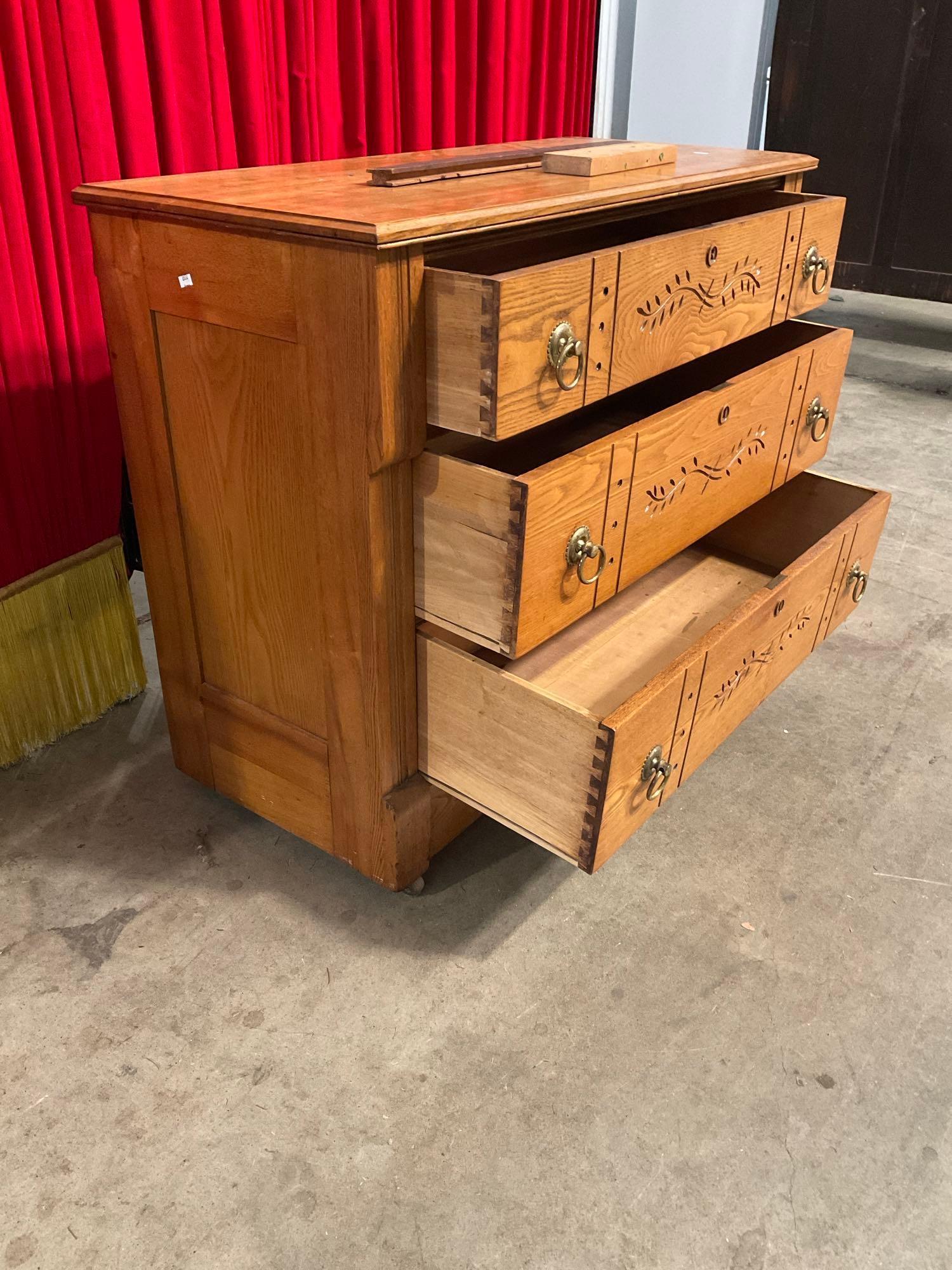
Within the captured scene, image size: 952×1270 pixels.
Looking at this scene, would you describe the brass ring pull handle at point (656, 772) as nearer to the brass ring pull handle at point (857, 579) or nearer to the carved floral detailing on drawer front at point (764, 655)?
the carved floral detailing on drawer front at point (764, 655)

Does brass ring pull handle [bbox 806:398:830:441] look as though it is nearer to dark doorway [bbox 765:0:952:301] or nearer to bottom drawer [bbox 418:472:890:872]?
bottom drawer [bbox 418:472:890:872]

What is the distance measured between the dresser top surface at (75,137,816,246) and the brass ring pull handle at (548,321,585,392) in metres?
0.12

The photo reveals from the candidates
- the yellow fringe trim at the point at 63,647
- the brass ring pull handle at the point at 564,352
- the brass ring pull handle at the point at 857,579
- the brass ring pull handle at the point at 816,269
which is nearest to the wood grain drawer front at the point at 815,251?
the brass ring pull handle at the point at 816,269

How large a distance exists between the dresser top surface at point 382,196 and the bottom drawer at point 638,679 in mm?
440

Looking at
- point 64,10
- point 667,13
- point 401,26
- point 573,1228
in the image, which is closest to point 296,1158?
point 573,1228

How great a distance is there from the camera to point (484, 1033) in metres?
1.11

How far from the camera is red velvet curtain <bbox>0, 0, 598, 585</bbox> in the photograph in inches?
49.8

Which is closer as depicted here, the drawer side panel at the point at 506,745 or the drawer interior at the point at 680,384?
the drawer side panel at the point at 506,745

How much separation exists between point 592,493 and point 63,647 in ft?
2.94

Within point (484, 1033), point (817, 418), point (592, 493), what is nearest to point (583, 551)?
point (592, 493)

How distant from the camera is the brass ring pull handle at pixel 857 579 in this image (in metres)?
1.53

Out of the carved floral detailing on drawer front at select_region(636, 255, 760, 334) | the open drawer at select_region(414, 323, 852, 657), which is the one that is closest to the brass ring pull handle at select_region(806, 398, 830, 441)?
the open drawer at select_region(414, 323, 852, 657)

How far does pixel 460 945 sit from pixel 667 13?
3635 millimetres

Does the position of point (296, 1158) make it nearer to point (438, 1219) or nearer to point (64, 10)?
point (438, 1219)
